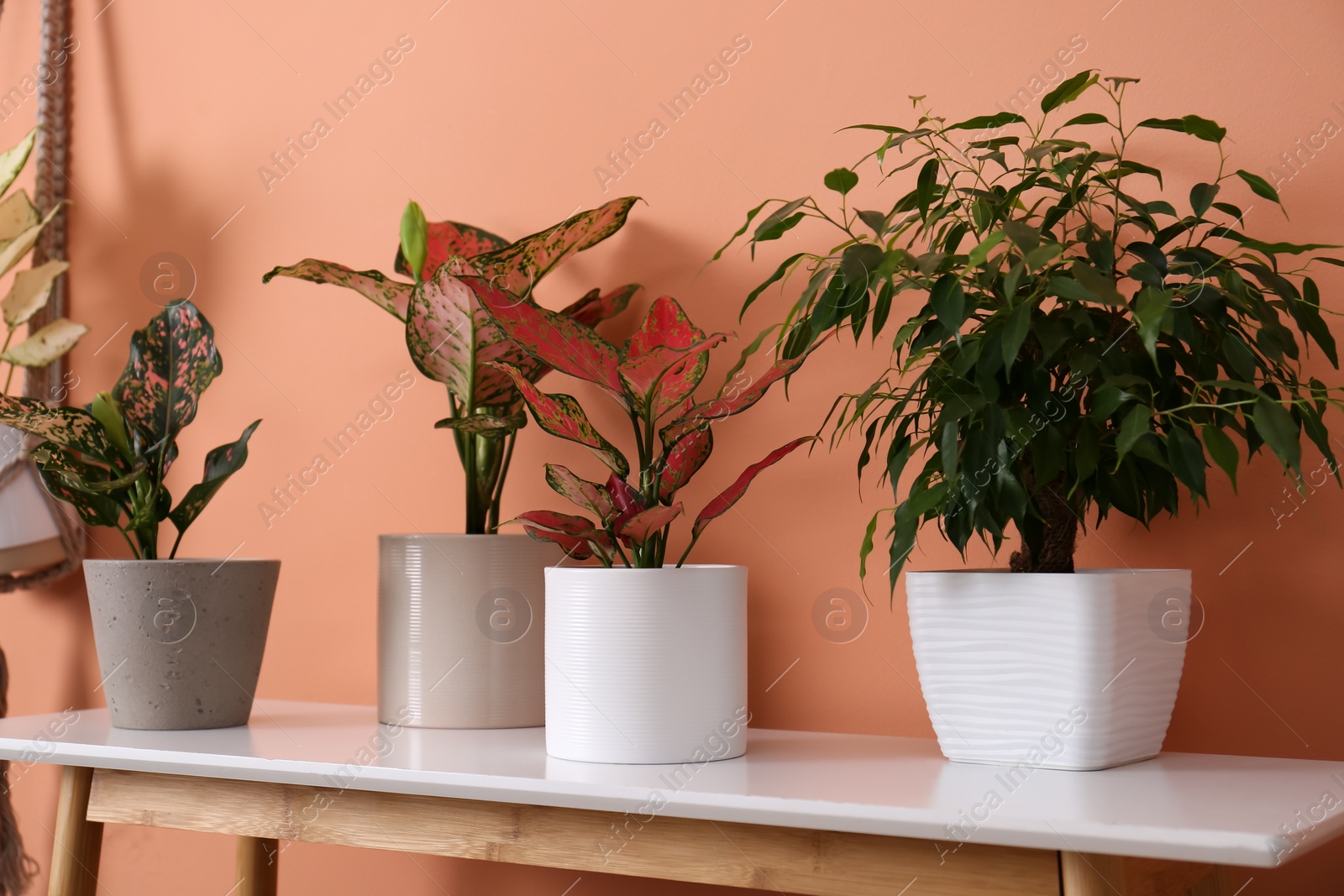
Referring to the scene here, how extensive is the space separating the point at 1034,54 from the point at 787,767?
0.67 meters

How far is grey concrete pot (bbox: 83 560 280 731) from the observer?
1.00 metres

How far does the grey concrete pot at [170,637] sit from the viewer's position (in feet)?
3.29

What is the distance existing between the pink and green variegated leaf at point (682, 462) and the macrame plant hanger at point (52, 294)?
36.6 inches

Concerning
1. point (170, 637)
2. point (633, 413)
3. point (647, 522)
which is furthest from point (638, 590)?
point (170, 637)

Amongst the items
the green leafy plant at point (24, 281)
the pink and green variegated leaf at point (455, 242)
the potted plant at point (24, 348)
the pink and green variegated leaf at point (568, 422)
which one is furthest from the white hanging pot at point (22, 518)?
the pink and green variegated leaf at point (568, 422)

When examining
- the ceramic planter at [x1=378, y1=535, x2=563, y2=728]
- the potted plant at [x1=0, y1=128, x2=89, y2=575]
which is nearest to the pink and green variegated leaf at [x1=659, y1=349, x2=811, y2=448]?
the ceramic planter at [x1=378, y1=535, x2=563, y2=728]

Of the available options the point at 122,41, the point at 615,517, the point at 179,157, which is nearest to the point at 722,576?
the point at 615,517

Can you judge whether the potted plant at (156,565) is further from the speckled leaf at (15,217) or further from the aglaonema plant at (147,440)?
Answer: the speckled leaf at (15,217)

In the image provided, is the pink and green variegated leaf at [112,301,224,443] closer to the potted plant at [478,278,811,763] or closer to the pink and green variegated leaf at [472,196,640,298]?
the pink and green variegated leaf at [472,196,640,298]

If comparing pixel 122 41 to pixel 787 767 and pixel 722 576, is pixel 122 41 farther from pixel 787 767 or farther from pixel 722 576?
pixel 787 767

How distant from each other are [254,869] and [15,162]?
2.97 ft

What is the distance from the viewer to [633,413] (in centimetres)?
90

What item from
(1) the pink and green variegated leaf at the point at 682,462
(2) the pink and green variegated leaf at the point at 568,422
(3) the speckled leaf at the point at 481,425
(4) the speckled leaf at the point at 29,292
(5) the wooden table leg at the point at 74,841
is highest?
(4) the speckled leaf at the point at 29,292

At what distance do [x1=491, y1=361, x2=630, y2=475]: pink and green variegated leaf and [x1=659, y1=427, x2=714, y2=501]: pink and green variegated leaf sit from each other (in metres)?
0.04
